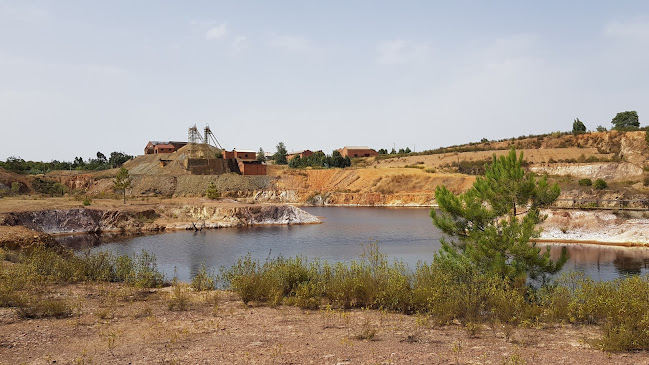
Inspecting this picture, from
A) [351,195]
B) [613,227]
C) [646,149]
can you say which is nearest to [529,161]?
[646,149]

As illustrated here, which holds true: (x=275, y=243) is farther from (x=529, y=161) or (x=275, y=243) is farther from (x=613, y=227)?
(x=529, y=161)

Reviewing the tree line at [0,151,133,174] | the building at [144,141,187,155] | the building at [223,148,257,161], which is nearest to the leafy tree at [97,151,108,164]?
the tree line at [0,151,133,174]

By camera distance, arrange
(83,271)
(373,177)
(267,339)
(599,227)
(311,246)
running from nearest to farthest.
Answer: (267,339)
(83,271)
(311,246)
(599,227)
(373,177)

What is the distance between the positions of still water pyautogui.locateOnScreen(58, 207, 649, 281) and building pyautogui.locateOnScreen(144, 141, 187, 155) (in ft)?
256

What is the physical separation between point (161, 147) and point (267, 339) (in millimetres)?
119057

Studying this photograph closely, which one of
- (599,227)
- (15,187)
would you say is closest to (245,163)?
(15,187)

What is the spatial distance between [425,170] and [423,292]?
81928 mm

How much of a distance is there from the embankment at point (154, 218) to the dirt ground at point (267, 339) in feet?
114

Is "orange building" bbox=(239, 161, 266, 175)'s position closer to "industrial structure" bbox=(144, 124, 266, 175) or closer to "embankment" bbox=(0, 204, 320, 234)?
"industrial structure" bbox=(144, 124, 266, 175)

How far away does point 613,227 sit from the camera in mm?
39281

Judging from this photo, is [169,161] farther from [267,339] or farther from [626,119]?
[626,119]

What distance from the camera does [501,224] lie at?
58.0ft

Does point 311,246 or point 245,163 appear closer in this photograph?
point 311,246

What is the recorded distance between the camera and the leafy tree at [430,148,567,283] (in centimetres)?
1677
